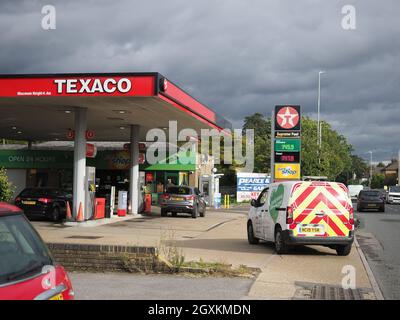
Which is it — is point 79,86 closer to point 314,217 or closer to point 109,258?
point 314,217

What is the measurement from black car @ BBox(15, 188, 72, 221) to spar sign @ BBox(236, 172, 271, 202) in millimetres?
22662

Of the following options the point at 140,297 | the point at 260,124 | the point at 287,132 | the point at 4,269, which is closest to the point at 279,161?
the point at 287,132

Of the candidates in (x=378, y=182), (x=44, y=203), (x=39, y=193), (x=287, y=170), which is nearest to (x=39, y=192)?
(x=39, y=193)

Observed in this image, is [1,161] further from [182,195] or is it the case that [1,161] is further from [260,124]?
[260,124]

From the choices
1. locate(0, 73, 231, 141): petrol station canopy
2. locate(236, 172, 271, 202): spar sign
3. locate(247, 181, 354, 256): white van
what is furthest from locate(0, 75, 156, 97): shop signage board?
locate(236, 172, 271, 202): spar sign

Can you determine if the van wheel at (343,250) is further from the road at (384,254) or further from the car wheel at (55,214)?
the car wheel at (55,214)

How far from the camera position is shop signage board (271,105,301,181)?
25.2 meters

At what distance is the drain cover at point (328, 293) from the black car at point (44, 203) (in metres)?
16.1

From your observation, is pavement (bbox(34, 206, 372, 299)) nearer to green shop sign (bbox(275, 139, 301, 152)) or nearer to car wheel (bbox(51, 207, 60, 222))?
car wheel (bbox(51, 207, 60, 222))

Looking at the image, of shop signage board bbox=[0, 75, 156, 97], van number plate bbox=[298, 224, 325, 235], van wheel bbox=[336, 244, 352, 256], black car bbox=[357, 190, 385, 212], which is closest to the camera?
van number plate bbox=[298, 224, 325, 235]

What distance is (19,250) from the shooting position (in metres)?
4.05

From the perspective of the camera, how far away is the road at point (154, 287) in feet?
26.1

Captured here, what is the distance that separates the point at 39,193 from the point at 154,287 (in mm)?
16176

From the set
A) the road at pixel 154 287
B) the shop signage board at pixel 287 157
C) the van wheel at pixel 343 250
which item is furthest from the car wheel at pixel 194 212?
the road at pixel 154 287
